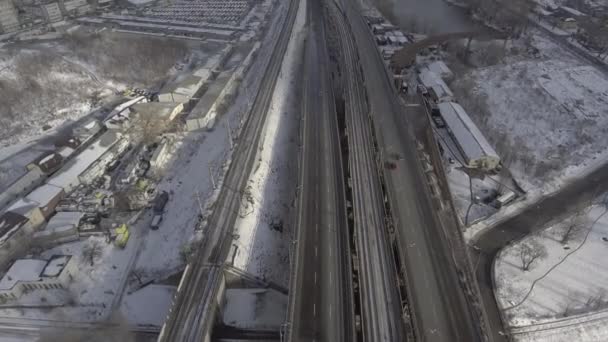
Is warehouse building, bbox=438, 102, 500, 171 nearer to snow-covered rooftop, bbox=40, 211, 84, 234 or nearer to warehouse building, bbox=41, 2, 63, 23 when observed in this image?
snow-covered rooftop, bbox=40, 211, 84, 234

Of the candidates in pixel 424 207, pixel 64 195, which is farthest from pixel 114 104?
pixel 424 207

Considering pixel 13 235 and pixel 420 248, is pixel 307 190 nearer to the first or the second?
pixel 420 248

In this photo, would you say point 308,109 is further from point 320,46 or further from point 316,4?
point 316,4

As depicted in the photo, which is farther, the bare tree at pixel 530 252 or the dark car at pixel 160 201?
the dark car at pixel 160 201

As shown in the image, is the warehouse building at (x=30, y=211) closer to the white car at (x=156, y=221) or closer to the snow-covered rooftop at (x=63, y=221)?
the snow-covered rooftop at (x=63, y=221)

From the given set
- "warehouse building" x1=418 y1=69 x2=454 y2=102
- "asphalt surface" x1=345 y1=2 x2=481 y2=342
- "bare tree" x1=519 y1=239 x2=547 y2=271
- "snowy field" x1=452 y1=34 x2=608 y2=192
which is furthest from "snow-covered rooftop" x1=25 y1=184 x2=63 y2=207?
"warehouse building" x1=418 y1=69 x2=454 y2=102

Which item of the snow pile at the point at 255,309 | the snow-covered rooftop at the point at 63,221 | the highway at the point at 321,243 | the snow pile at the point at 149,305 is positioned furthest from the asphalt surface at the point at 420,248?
the snow-covered rooftop at the point at 63,221
